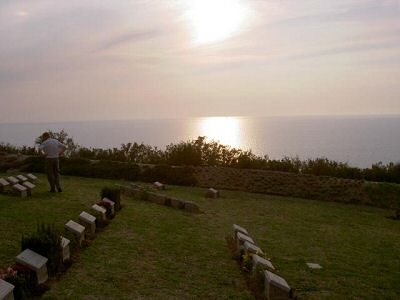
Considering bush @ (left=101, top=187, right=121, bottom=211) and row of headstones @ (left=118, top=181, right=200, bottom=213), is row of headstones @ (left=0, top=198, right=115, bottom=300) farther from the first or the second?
row of headstones @ (left=118, top=181, right=200, bottom=213)

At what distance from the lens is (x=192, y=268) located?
8359 millimetres

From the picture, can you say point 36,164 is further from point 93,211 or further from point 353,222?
point 353,222

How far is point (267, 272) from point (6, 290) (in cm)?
402

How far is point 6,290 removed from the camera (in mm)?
5609

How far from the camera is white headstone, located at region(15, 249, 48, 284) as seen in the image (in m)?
6.60

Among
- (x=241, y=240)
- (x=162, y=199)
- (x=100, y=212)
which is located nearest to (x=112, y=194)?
(x=100, y=212)

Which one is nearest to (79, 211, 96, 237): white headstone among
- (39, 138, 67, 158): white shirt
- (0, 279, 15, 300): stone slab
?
(0, 279, 15, 300): stone slab

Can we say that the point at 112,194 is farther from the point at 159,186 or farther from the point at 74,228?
the point at 159,186

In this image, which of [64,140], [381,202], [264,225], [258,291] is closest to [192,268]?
[258,291]

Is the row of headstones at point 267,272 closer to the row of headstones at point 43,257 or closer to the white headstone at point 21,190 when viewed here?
the row of headstones at point 43,257

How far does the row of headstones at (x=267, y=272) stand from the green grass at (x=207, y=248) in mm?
376

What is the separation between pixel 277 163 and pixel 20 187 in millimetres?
12688

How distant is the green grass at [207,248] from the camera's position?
7.39 meters

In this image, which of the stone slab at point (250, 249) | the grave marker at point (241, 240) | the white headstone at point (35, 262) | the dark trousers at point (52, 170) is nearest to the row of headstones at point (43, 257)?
the white headstone at point (35, 262)
